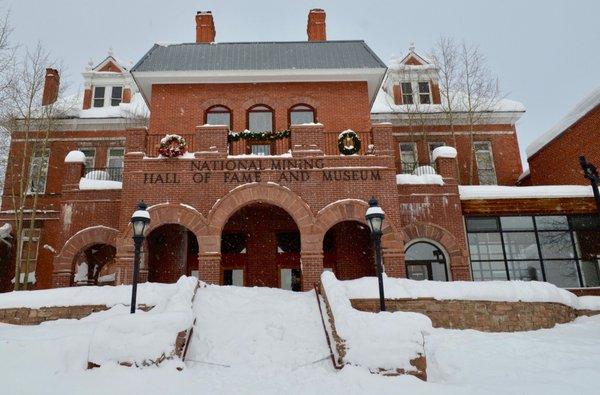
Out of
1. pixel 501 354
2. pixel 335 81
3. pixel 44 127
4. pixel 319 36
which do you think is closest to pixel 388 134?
pixel 335 81

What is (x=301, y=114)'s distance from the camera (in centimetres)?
1880

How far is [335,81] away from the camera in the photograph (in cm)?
1897

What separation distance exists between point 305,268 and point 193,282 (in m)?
3.60

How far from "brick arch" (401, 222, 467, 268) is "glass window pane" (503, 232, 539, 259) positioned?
2266 millimetres

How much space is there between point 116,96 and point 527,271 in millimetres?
21857

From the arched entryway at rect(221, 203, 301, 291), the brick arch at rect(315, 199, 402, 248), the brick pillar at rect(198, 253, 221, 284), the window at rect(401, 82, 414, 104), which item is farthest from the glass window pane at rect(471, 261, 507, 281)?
the window at rect(401, 82, 414, 104)

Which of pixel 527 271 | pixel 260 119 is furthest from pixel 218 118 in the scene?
pixel 527 271

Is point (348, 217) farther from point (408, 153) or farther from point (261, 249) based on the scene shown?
point (408, 153)

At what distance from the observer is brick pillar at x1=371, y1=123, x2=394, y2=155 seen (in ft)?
50.5

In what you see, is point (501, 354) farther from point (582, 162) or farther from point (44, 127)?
point (44, 127)

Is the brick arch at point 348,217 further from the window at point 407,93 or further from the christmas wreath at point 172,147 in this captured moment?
Answer: the window at point 407,93

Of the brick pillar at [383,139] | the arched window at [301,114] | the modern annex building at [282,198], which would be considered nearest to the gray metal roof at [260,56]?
the modern annex building at [282,198]

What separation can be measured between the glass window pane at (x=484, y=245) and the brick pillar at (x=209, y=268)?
8356mm

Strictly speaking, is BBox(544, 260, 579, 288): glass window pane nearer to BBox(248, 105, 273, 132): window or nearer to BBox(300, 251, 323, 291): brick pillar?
BBox(300, 251, 323, 291): brick pillar
